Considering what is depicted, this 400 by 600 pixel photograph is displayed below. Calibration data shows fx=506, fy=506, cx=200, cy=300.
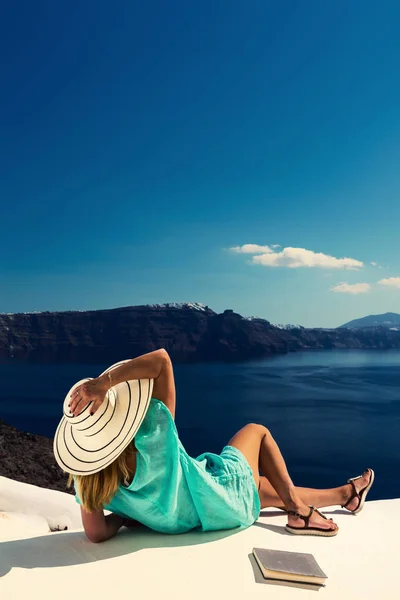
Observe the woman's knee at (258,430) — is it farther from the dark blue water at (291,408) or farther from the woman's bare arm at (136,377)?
the dark blue water at (291,408)

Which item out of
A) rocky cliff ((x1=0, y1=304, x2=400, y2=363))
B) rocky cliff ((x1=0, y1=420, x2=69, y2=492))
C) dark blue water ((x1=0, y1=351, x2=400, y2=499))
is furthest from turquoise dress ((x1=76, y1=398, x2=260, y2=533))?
rocky cliff ((x1=0, y1=304, x2=400, y2=363))

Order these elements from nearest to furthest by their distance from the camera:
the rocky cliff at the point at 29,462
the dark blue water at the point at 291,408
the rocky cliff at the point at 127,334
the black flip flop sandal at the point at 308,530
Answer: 1. the black flip flop sandal at the point at 308,530
2. the rocky cliff at the point at 29,462
3. the dark blue water at the point at 291,408
4. the rocky cliff at the point at 127,334

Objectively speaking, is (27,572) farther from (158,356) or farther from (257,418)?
(257,418)

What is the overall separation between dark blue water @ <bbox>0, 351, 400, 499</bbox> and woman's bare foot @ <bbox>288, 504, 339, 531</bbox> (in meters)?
21.9

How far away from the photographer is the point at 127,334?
56688 mm

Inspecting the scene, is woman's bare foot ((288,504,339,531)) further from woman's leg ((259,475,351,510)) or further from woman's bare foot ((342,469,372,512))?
woman's bare foot ((342,469,372,512))

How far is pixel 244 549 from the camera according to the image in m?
2.24

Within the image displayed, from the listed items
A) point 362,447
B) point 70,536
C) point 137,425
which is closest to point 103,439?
point 137,425

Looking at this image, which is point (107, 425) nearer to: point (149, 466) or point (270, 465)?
point (149, 466)

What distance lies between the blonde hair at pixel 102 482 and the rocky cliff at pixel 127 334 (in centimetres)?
5207

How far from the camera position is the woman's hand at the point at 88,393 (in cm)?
202

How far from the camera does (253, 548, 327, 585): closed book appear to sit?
1.92m

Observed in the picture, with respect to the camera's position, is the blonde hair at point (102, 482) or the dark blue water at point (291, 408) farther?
the dark blue water at point (291, 408)

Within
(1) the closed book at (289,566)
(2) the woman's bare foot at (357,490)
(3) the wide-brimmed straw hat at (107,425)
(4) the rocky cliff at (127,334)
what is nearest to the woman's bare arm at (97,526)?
(3) the wide-brimmed straw hat at (107,425)
